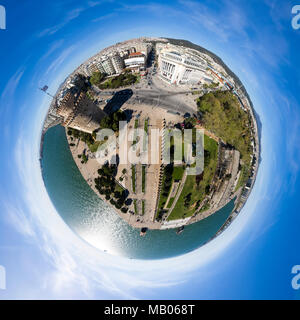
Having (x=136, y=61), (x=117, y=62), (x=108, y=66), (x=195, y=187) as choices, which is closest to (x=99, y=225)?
(x=195, y=187)

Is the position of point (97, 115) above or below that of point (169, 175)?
above

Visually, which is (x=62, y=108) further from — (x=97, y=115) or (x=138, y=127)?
(x=138, y=127)

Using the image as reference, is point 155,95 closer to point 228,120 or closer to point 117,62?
point 117,62

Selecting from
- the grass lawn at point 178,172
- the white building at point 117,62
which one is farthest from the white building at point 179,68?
the grass lawn at point 178,172

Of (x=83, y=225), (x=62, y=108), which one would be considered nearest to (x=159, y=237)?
(x=83, y=225)

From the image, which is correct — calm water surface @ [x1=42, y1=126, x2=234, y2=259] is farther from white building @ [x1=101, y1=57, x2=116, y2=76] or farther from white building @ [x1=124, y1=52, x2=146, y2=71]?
white building @ [x1=124, y1=52, x2=146, y2=71]

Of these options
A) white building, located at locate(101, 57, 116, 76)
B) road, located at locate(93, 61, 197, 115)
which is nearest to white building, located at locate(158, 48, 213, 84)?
road, located at locate(93, 61, 197, 115)

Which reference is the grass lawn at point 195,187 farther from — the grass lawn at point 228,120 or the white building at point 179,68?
the white building at point 179,68
